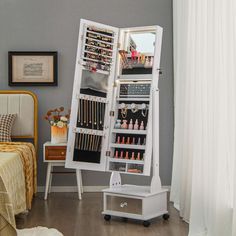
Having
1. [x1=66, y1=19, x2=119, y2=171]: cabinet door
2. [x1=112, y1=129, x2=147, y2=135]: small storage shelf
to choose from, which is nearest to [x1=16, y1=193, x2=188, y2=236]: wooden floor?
[x1=66, y1=19, x2=119, y2=171]: cabinet door

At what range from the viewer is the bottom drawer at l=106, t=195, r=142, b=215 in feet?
16.1

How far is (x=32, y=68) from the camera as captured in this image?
6613mm

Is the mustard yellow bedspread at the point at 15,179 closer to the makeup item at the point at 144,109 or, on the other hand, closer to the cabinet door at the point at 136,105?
the cabinet door at the point at 136,105

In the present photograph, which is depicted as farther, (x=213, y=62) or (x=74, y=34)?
(x=74, y=34)

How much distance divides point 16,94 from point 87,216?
2066 mm

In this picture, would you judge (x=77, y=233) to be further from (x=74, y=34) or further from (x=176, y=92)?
(x=74, y=34)

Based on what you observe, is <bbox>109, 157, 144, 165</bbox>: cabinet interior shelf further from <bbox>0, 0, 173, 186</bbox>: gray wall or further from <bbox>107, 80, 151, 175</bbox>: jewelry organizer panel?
<bbox>0, 0, 173, 186</bbox>: gray wall

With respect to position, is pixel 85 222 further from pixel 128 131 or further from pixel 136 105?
pixel 136 105

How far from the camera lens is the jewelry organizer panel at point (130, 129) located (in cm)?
506

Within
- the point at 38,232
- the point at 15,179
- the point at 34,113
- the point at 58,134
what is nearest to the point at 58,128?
the point at 58,134

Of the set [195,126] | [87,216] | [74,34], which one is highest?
[74,34]

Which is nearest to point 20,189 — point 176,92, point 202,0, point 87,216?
point 87,216

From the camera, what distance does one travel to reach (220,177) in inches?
153

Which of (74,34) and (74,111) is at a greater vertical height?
(74,34)
